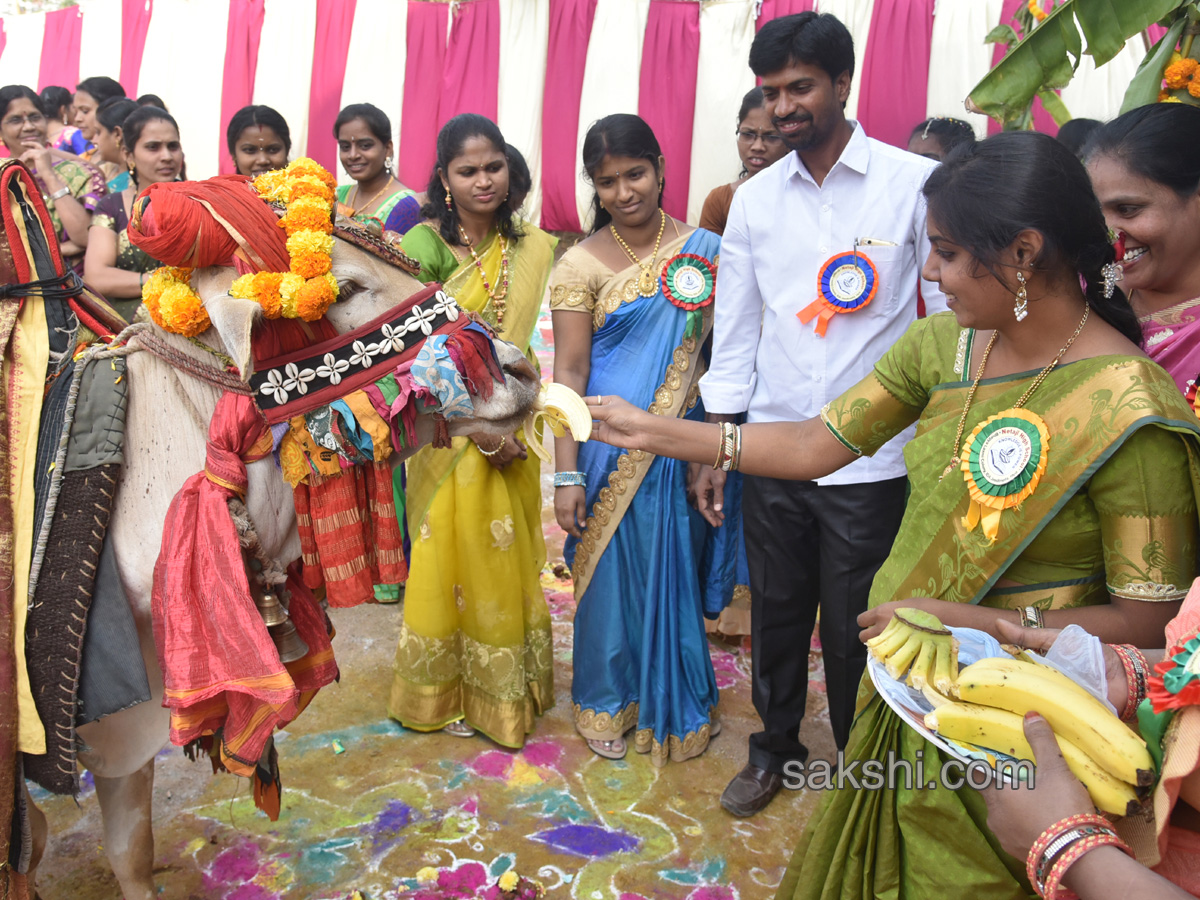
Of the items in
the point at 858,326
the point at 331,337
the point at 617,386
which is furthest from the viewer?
the point at 617,386

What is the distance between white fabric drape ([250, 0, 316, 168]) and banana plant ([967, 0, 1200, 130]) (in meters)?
9.18

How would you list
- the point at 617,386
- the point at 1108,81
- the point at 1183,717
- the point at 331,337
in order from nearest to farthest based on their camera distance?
the point at 1183,717, the point at 331,337, the point at 617,386, the point at 1108,81

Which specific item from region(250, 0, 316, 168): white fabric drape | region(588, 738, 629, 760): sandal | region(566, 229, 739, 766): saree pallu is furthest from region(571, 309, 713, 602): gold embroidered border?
region(250, 0, 316, 168): white fabric drape

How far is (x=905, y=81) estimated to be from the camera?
816 cm

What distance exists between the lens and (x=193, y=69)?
35.1ft

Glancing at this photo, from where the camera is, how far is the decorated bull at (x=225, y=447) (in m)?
1.86

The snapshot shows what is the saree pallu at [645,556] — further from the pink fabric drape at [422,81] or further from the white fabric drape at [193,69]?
the white fabric drape at [193,69]

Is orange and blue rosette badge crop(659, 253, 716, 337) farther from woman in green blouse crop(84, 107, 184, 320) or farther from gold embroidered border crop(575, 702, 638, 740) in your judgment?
woman in green blouse crop(84, 107, 184, 320)

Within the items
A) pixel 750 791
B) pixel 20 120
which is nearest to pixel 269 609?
pixel 750 791

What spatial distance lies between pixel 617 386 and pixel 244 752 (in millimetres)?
2075

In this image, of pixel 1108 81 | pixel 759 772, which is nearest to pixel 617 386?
pixel 759 772

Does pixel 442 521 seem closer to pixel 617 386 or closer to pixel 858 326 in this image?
pixel 617 386

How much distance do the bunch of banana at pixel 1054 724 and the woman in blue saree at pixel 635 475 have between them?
2.12m

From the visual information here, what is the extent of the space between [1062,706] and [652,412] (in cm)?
233
